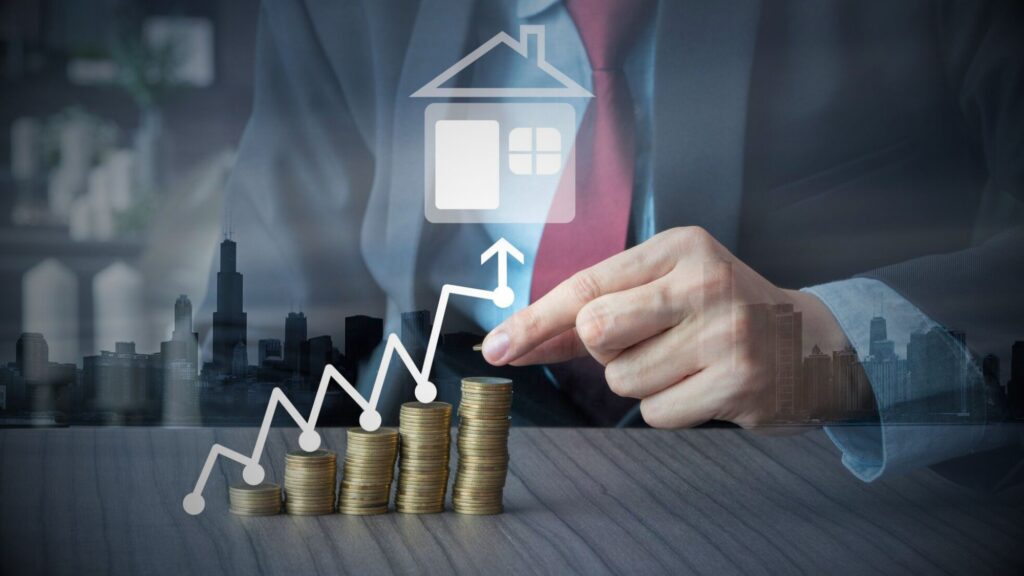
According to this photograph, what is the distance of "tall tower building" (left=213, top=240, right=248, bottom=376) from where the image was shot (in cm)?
237

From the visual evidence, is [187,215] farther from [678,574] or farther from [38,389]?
[678,574]

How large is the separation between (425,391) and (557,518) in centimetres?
46

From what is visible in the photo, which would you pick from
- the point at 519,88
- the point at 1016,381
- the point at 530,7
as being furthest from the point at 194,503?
the point at 1016,381

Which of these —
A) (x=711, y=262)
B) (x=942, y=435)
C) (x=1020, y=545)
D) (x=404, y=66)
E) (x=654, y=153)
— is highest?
(x=404, y=66)

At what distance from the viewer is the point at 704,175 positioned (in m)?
2.47

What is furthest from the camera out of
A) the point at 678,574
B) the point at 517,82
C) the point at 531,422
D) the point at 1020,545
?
the point at 531,422

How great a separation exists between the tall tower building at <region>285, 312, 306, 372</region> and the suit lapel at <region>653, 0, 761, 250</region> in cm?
81

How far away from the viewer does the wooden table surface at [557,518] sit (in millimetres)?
1959

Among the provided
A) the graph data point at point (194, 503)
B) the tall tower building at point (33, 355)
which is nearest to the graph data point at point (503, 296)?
the graph data point at point (194, 503)

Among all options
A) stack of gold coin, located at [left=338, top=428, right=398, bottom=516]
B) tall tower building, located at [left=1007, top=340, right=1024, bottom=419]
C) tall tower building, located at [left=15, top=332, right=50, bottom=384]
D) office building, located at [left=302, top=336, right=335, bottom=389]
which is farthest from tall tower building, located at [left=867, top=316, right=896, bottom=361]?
tall tower building, located at [left=15, top=332, right=50, bottom=384]

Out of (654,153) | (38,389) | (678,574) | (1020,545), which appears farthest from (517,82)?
(1020,545)

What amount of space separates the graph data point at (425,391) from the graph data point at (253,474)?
0.39m

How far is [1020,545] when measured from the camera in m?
2.22

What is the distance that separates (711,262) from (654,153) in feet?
0.93
